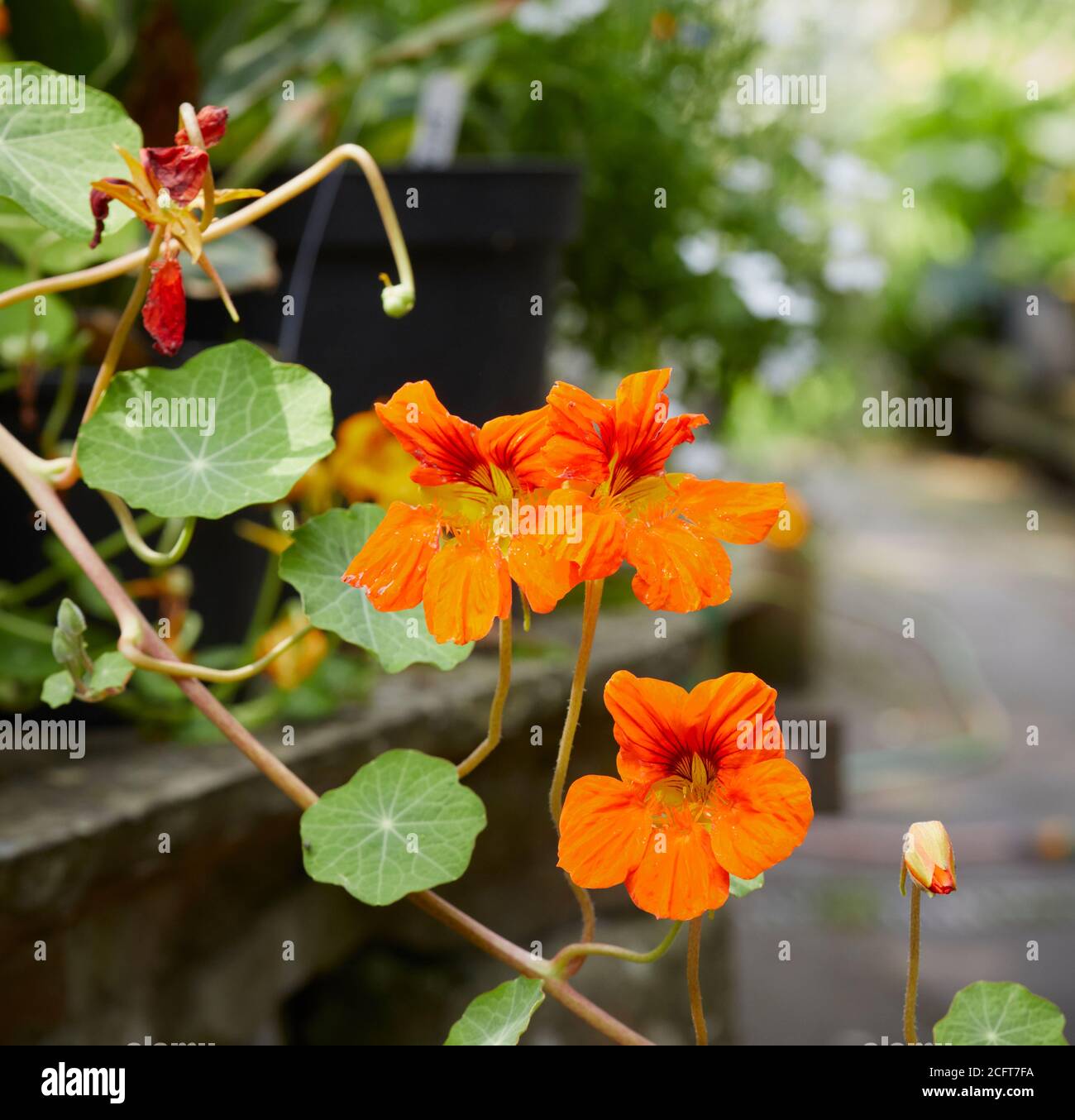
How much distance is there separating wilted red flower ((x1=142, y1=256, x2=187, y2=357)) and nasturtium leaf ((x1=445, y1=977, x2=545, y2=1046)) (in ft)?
0.69

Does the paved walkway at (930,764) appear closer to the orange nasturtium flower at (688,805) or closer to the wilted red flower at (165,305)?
the orange nasturtium flower at (688,805)

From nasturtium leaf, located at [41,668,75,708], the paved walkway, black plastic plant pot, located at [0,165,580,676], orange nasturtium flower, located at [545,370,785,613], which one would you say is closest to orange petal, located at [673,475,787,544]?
orange nasturtium flower, located at [545,370,785,613]

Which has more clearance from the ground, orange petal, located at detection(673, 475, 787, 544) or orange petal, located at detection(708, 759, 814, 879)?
orange petal, located at detection(673, 475, 787, 544)

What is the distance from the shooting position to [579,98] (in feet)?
4.07

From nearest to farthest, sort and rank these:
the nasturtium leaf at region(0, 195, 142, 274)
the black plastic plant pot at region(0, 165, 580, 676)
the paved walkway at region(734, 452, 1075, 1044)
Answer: the nasturtium leaf at region(0, 195, 142, 274), the black plastic plant pot at region(0, 165, 580, 676), the paved walkway at region(734, 452, 1075, 1044)

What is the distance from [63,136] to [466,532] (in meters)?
0.22

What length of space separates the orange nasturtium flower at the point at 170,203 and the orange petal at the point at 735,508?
0.15 meters


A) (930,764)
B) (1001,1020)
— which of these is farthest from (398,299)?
(930,764)

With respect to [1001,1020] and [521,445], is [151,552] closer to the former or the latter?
[521,445]

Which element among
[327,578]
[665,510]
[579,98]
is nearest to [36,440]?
[327,578]

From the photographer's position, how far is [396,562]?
337mm

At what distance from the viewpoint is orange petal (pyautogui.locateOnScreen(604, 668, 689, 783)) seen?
332mm

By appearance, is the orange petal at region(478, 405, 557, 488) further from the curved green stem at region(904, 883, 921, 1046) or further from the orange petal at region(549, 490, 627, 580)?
the curved green stem at region(904, 883, 921, 1046)

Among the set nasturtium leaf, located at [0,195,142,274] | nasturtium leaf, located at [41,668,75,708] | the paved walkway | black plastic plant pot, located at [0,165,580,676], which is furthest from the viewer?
the paved walkway
